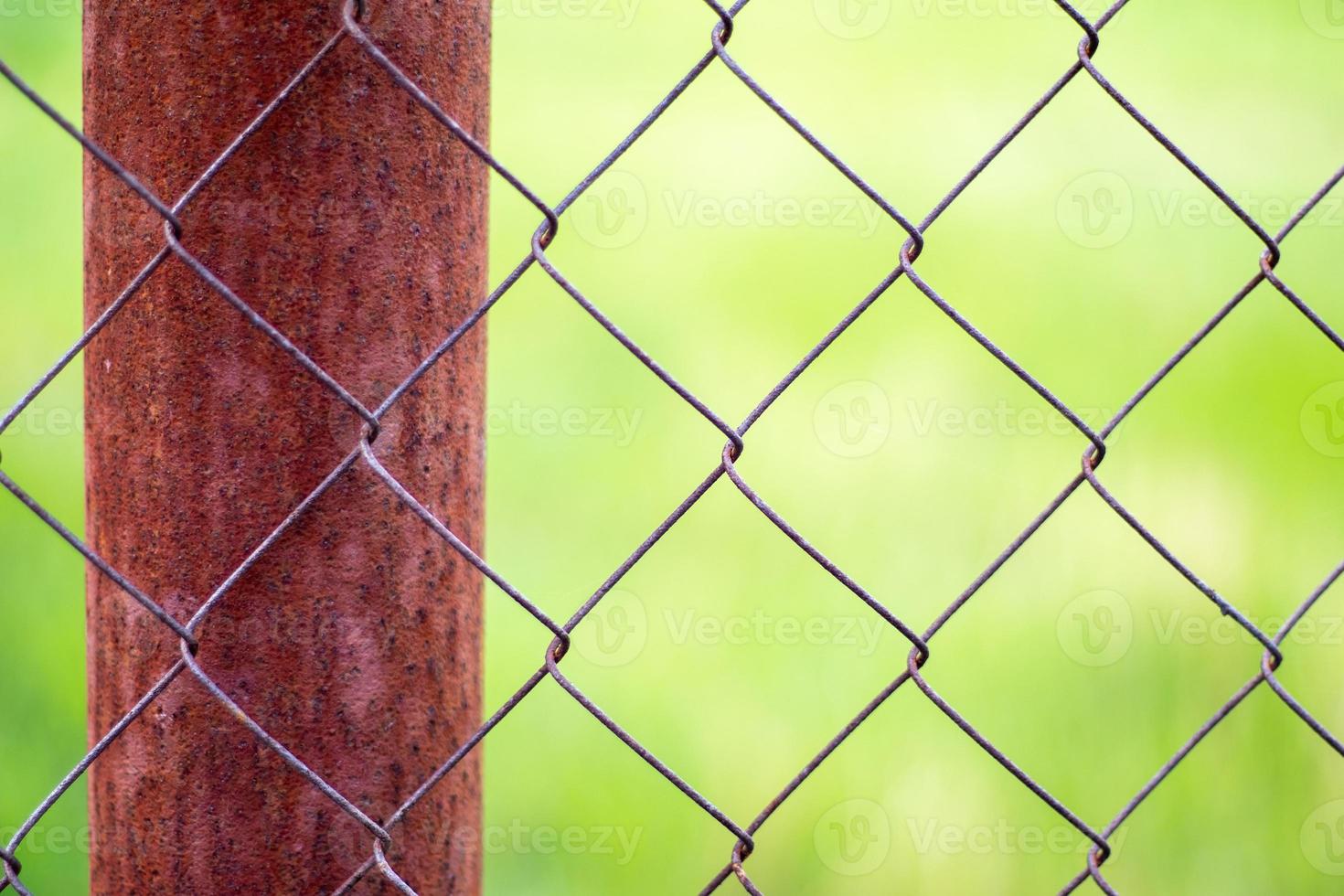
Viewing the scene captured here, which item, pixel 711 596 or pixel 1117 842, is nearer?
pixel 1117 842

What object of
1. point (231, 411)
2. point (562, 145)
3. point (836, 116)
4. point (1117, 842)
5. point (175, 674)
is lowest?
point (175, 674)

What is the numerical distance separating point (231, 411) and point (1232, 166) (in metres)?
3.22

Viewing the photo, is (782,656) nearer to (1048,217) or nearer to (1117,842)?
(1117,842)

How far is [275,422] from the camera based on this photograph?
792mm

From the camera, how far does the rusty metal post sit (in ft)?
2.52

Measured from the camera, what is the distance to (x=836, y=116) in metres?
3.62

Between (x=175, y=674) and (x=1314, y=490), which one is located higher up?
(x=1314, y=490)

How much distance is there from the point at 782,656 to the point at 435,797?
4.67ft

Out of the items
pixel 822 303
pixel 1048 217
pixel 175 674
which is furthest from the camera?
pixel 1048 217

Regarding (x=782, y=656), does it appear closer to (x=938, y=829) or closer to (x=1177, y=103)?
(x=938, y=829)

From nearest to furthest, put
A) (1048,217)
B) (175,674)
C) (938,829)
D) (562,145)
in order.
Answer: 1. (175,674)
2. (938,829)
3. (1048,217)
4. (562,145)

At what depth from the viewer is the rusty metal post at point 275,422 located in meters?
0.77

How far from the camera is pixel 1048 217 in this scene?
3.29m

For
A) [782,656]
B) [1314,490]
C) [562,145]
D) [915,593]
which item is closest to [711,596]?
[782,656]
